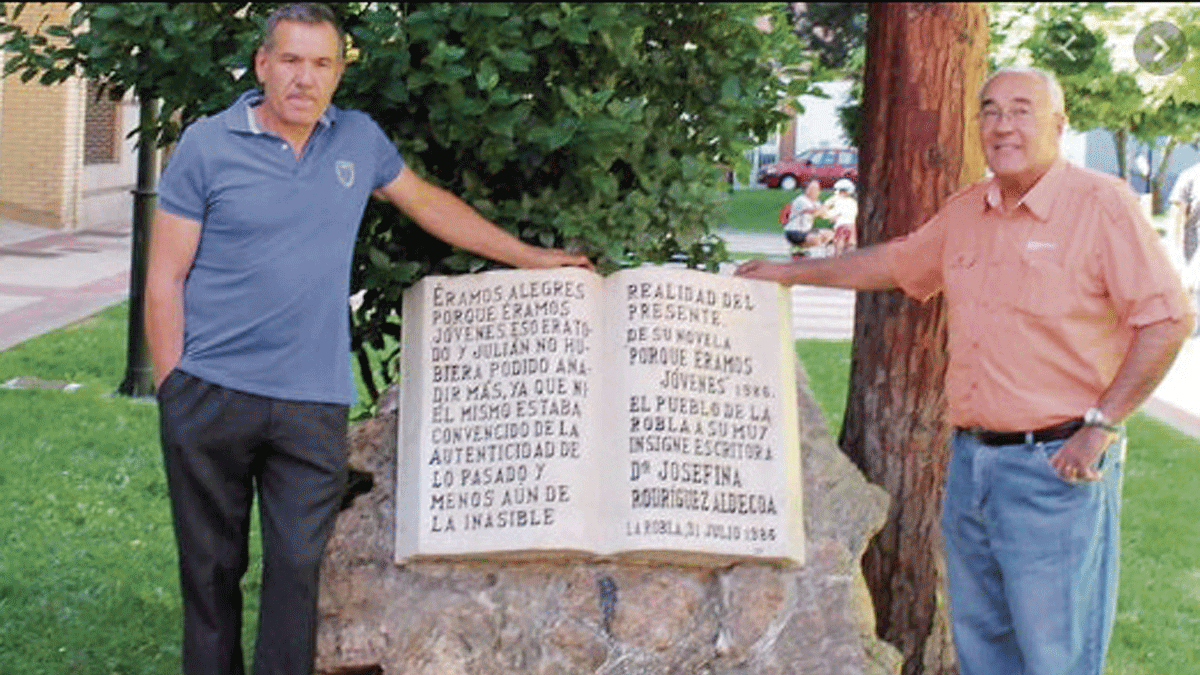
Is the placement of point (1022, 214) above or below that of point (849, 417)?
above

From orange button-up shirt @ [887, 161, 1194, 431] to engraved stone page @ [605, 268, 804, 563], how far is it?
599 mm

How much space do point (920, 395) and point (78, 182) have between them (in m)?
24.6

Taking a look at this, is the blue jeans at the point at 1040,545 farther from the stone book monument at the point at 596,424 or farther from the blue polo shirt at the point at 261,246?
the blue polo shirt at the point at 261,246

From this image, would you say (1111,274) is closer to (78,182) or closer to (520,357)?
(520,357)

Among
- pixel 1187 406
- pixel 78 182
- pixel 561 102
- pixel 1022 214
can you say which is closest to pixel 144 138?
pixel 561 102

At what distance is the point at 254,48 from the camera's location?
5387 millimetres

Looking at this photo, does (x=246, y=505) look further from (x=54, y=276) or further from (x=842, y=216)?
(x=842, y=216)

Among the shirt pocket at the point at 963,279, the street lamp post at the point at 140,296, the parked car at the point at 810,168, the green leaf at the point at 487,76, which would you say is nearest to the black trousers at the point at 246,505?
the green leaf at the point at 487,76

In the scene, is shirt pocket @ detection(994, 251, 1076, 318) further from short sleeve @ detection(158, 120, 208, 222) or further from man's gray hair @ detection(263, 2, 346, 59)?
short sleeve @ detection(158, 120, 208, 222)

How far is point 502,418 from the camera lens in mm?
4961

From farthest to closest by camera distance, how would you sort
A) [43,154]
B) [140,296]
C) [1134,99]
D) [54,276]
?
[1134,99], [43,154], [54,276], [140,296]

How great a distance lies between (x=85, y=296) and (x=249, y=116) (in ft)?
47.1

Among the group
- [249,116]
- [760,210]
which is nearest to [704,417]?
[249,116]

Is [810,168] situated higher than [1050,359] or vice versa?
[810,168]
